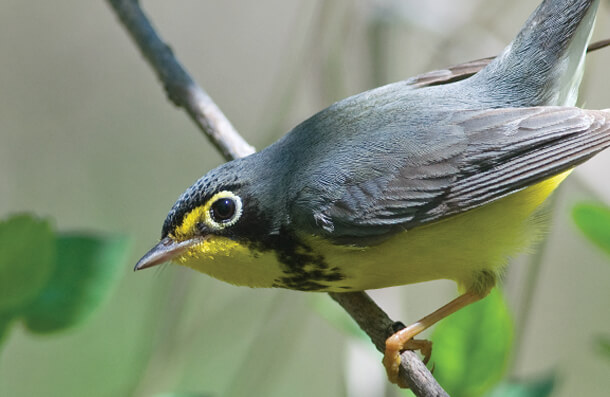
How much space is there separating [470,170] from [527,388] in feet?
3.80

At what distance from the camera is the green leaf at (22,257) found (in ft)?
8.25

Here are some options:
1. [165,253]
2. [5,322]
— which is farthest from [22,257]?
[165,253]

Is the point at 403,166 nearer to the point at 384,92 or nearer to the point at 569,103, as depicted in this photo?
the point at 384,92

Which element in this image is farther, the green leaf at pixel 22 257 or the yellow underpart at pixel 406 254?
the yellow underpart at pixel 406 254

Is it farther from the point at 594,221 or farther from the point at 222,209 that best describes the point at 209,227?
the point at 594,221

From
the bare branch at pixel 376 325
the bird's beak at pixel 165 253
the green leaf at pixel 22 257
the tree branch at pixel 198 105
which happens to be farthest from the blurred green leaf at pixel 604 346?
the green leaf at pixel 22 257

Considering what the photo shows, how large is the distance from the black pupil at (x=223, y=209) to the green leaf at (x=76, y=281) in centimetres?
81

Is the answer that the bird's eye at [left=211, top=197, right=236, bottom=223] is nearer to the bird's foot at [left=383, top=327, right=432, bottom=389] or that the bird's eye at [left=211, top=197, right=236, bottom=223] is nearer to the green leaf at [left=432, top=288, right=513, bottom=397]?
the bird's foot at [left=383, top=327, right=432, bottom=389]

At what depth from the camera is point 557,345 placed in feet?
27.2

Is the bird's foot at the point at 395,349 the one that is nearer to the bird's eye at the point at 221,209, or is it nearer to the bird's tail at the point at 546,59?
the bird's eye at the point at 221,209

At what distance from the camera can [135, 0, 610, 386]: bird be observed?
11.8 feet

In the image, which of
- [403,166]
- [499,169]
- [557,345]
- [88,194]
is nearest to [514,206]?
[499,169]

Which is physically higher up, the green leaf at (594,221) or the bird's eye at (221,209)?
the bird's eye at (221,209)

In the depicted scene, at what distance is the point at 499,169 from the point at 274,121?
6.41ft
